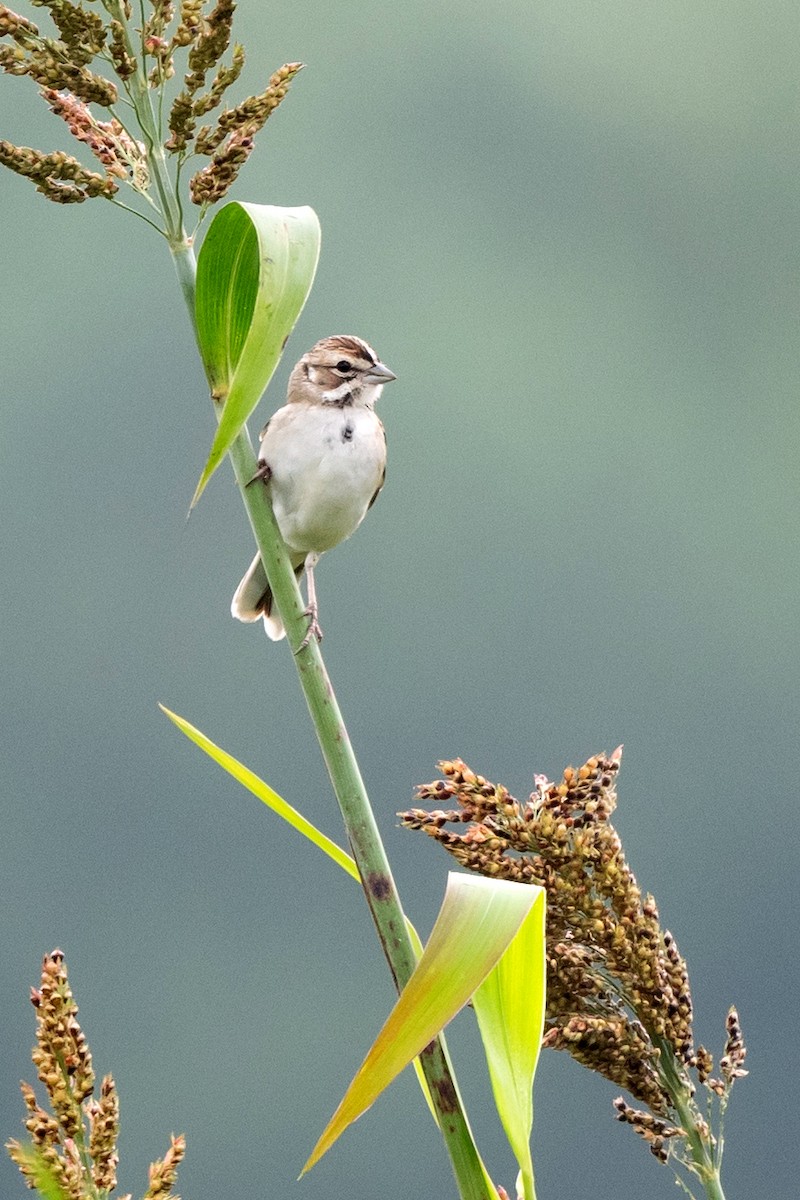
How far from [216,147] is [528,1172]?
43.6 inches

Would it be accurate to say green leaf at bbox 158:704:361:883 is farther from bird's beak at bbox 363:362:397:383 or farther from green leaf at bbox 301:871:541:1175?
bird's beak at bbox 363:362:397:383

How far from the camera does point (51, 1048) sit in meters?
1.19

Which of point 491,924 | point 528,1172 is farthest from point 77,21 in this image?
point 528,1172

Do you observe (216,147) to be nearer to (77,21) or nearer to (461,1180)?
(77,21)

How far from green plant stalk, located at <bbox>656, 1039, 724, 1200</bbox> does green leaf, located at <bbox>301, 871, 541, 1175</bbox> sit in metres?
0.38

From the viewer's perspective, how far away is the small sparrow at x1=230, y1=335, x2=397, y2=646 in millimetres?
3320

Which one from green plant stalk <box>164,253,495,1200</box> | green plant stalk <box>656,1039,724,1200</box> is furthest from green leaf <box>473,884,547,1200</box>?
green plant stalk <box>656,1039,724,1200</box>

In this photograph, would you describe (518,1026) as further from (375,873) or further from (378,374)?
(378,374)

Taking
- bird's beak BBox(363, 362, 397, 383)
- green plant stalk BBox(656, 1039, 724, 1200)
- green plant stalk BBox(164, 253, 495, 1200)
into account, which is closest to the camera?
green plant stalk BBox(164, 253, 495, 1200)

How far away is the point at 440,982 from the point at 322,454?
2.23m

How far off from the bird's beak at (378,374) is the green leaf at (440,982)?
2.25 m

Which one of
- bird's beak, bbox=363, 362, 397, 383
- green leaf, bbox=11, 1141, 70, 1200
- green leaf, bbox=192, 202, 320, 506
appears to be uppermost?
bird's beak, bbox=363, 362, 397, 383

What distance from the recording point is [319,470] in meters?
3.31

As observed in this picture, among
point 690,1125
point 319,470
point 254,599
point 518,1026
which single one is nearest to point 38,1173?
point 518,1026
